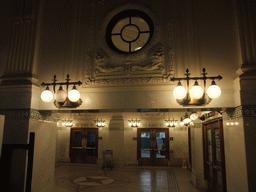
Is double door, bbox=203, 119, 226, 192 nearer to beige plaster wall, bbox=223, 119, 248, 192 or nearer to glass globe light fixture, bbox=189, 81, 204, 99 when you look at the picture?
beige plaster wall, bbox=223, 119, 248, 192

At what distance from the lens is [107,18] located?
433 centimetres

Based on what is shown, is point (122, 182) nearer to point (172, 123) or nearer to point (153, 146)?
point (153, 146)

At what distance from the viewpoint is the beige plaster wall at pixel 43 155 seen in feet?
13.0

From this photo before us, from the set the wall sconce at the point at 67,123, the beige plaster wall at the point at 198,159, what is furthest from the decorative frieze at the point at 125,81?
the wall sconce at the point at 67,123

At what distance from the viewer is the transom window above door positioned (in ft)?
14.2

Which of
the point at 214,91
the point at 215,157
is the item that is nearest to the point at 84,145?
the point at 215,157

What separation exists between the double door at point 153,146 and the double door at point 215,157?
17.8ft

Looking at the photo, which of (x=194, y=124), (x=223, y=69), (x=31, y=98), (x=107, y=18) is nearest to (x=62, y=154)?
(x=194, y=124)

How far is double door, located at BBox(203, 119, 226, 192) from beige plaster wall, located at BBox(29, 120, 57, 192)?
381cm

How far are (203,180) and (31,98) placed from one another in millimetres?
5503

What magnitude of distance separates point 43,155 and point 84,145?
8.30 meters

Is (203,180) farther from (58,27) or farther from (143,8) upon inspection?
(58,27)

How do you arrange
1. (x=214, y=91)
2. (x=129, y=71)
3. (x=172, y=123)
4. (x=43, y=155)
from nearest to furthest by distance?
(x=214, y=91) → (x=129, y=71) → (x=43, y=155) → (x=172, y=123)

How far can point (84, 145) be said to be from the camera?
12.3 m
